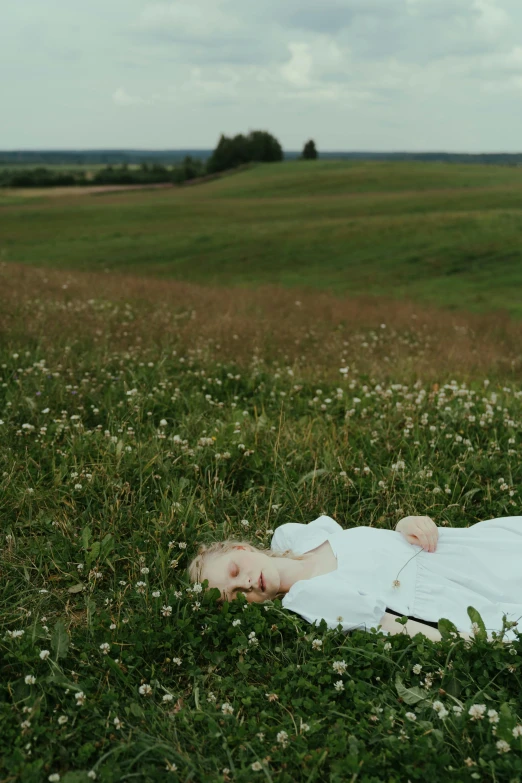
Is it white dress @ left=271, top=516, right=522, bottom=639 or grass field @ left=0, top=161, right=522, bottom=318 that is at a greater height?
grass field @ left=0, top=161, right=522, bottom=318

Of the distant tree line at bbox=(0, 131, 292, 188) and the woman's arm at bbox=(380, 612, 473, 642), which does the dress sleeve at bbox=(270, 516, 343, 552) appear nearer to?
the woman's arm at bbox=(380, 612, 473, 642)

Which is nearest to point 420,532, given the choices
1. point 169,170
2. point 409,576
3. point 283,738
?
point 409,576

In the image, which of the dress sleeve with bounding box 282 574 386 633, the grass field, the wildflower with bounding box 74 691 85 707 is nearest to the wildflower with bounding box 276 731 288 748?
the dress sleeve with bounding box 282 574 386 633

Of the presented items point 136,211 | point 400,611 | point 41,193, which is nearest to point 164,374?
point 400,611

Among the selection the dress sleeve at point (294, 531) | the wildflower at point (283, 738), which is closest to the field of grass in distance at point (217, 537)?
the wildflower at point (283, 738)

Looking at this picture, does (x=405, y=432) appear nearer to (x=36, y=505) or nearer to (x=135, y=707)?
(x=36, y=505)

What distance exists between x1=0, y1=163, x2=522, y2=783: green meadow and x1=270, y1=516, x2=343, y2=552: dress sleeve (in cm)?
17

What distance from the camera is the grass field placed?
20.8 metres

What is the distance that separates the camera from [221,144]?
284 ft

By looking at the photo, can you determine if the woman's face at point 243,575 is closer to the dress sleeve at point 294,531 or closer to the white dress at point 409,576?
the white dress at point 409,576

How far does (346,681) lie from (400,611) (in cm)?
69

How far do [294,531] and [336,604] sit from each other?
874mm

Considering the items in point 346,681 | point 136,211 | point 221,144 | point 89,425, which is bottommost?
point 346,681

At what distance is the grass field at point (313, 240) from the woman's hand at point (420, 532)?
1306 centimetres
